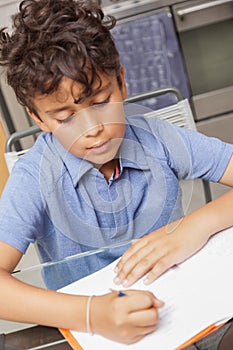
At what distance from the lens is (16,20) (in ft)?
3.00

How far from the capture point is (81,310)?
731mm

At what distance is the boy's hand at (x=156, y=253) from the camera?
0.82 meters

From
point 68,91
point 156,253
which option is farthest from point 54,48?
point 156,253

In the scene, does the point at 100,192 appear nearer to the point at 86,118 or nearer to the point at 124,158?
the point at 124,158

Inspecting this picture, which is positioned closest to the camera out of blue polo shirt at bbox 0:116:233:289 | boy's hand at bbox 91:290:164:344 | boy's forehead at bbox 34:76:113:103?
boy's hand at bbox 91:290:164:344

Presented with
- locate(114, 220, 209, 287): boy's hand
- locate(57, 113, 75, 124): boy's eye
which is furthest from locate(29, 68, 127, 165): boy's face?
locate(114, 220, 209, 287): boy's hand

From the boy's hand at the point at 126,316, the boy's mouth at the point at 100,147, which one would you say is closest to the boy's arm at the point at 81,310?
the boy's hand at the point at 126,316

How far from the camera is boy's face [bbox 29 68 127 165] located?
0.83 meters

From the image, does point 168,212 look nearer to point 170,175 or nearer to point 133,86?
point 170,175

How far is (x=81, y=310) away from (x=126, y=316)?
0.07m

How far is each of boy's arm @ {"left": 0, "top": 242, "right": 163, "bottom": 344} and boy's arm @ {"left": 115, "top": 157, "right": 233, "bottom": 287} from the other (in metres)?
0.10

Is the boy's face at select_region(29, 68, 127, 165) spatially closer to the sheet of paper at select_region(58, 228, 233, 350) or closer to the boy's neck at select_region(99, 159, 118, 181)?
the boy's neck at select_region(99, 159, 118, 181)

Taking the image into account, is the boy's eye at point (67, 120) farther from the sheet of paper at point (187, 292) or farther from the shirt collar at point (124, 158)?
the sheet of paper at point (187, 292)

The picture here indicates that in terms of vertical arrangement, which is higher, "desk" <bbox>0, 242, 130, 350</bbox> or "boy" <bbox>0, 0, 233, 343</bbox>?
"boy" <bbox>0, 0, 233, 343</bbox>
